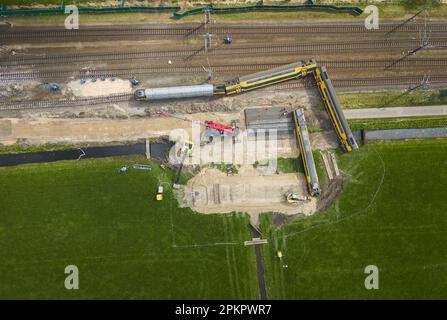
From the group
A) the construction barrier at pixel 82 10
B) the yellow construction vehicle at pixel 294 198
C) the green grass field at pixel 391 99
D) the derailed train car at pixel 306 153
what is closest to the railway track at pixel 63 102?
the construction barrier at pixel 82 10

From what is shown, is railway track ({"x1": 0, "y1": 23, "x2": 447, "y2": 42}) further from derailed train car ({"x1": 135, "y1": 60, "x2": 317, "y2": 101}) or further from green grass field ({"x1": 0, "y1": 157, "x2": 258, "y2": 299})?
green grass field ({"x1": 0, "y1": 157, "x2": 258, "y2": 299})

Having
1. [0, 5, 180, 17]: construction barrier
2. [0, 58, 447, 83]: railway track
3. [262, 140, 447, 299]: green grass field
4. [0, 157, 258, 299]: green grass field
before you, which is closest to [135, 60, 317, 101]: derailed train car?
[0, 58, 447, 83]: railway track

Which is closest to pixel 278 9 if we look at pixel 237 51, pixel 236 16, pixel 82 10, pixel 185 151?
pixel 236 16

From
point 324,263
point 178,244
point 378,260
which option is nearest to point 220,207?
point 178,244

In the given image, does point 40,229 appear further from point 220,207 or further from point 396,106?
point 396,106

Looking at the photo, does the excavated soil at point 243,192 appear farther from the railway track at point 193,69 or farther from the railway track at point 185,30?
the railway track at point 185,30

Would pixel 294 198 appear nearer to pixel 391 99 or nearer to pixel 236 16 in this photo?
pixel 391 99

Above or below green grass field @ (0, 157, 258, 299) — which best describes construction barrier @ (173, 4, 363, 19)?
above

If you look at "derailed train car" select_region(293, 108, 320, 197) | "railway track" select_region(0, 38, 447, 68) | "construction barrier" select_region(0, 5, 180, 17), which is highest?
"construction barrier" select_region(0, 5, 180, 17)
